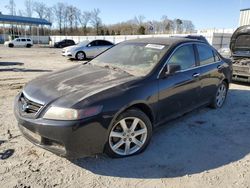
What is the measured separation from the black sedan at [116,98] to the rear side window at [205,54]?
4 centimetres

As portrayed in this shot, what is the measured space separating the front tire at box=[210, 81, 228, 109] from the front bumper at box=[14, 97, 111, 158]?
3278mm

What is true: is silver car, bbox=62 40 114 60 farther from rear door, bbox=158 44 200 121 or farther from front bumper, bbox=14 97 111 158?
front bumper, bbox=14 97 111 158

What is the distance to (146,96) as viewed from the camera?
338 centimetres

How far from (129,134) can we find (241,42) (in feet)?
22.5

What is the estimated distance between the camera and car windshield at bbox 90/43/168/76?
379 centimetres

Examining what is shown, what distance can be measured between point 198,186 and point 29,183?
1.91 meters

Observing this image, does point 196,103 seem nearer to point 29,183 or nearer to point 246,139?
point 246,139

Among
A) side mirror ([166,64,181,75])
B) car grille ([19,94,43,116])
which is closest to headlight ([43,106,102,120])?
car grille ([19,94,43,116])

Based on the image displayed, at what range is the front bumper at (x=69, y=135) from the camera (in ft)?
9.04

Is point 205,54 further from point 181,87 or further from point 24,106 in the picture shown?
point 24,106

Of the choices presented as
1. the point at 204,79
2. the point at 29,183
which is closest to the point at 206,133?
the point at 204,79

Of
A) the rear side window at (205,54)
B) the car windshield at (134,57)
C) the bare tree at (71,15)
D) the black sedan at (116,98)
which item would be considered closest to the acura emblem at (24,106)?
the black sedan at (116,98)

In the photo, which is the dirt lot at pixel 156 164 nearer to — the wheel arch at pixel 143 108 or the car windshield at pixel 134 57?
the wheel arch at pixel 143 108

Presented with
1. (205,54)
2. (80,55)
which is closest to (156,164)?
(205,54)
